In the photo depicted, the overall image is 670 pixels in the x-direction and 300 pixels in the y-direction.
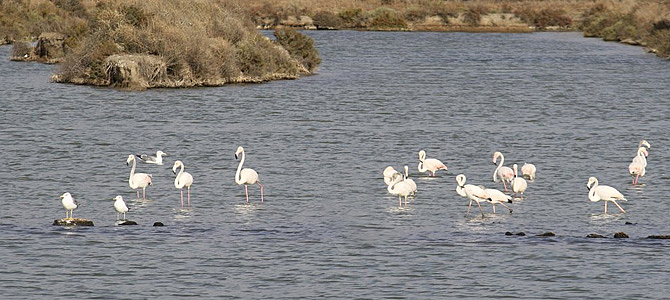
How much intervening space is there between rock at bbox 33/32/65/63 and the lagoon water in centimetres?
1457

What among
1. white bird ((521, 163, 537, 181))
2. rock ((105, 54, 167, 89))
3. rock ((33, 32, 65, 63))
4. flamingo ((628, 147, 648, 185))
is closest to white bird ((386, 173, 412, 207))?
white bird ((521, 163, 537, 181))

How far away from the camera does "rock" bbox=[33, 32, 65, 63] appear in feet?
218

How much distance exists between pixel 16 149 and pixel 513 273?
1733cm

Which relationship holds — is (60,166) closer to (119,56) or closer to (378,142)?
(378,142)

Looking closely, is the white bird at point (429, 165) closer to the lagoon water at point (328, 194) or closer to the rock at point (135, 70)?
the lagoon water at point (328, 194)

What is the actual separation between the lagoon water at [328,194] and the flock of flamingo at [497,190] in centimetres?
35

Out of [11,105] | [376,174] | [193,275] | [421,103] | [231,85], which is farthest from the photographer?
[231,85]

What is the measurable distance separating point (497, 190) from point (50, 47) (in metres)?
49.2

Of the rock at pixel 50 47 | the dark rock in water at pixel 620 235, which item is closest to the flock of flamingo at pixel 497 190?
the dark rock in water at pixel 620 235

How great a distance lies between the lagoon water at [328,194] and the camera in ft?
55.8

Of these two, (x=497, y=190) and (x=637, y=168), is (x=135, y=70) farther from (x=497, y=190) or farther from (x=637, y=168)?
(x=497, y=190)

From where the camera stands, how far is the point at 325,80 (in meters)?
54.0

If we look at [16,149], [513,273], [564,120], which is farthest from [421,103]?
[513,273]

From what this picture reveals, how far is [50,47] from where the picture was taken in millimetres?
66812
